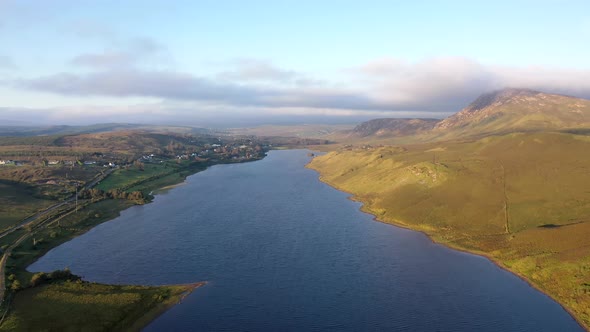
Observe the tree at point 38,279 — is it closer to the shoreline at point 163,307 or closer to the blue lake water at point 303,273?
the blue lake water at point 303,273

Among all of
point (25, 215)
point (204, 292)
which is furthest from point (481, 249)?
point (25, 215)

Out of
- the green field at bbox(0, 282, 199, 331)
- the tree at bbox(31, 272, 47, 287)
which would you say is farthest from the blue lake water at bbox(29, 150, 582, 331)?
the tree at bbox(31, 272, 47, 287)

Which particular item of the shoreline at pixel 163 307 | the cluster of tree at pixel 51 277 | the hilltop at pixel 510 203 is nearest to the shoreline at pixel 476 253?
the hilltop at pixel 510 203

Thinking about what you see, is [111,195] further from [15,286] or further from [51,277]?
[15,286]

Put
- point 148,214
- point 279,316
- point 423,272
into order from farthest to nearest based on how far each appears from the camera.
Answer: point 148,214
point 423,272
point 279,316

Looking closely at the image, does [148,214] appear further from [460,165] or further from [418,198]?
[460,165]
